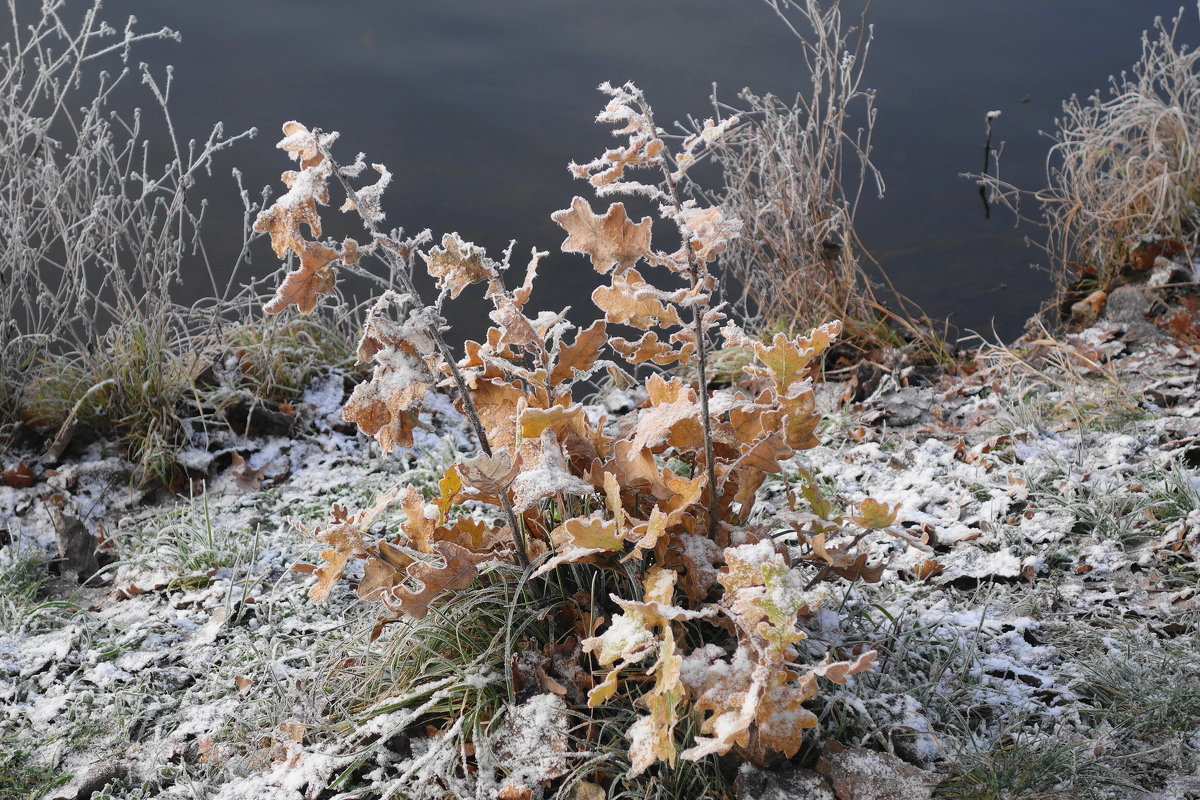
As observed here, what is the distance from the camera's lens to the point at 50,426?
4250 mm

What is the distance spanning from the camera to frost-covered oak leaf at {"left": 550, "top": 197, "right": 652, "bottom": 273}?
6.17 ft

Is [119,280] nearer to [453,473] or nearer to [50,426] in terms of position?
[50,426]

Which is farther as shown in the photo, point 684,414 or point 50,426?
point 50,426

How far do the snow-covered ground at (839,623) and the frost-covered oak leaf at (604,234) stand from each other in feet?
3.28

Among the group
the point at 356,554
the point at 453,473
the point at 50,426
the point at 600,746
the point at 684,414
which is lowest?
the point at 50,426

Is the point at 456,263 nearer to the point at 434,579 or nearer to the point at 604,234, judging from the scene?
the point at 604,234

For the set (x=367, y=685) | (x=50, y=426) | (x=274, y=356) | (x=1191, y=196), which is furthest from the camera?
(x=1191, y=196)

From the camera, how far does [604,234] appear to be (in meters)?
1.90

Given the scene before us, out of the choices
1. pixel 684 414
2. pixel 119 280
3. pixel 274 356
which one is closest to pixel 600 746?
pixel 684 414

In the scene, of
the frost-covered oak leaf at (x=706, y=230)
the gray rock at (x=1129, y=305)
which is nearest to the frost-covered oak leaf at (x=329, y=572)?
the frost-covered oak leaf at (x=706, y=230)

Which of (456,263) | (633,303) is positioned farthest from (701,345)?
(456,263)

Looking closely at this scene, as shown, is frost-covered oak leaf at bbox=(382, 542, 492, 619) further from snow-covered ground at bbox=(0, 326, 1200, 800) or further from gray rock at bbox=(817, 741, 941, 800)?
gray rock at bbox=(817, 741, 941, 800)

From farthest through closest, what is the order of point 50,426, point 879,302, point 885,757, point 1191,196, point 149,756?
point 1191,196 → point 879,302 → point 50,426 → point 149,756 → point 885,757

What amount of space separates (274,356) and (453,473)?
8.50ft
